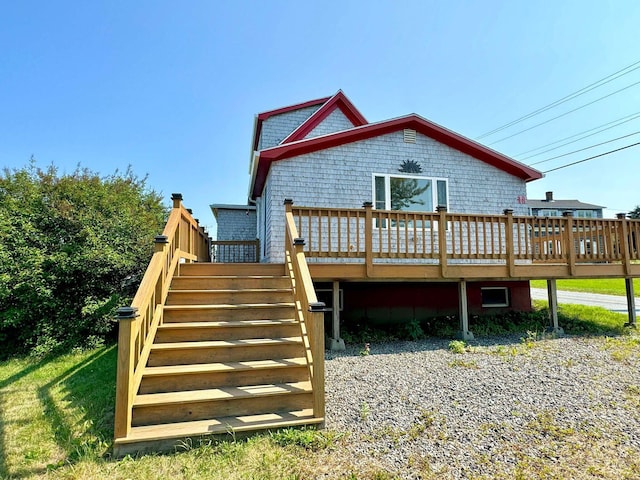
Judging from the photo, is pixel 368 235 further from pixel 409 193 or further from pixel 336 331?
pixel 409 193

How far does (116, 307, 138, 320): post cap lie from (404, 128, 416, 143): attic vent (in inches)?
284

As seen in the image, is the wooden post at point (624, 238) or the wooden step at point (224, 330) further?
the wooden post at point (624, 238)

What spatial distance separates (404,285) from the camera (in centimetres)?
801

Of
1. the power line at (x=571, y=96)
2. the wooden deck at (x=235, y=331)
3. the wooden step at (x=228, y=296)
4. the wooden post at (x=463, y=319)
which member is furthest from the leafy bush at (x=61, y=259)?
the power line at (x=571, y=96)

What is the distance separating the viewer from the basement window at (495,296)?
8883 millimetres

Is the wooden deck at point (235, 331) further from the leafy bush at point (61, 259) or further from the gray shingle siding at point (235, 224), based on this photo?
the gray shingle siding at point (235, 224)

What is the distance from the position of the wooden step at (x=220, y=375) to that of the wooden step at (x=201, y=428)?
413 millimetres

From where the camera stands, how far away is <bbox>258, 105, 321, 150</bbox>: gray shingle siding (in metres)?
11.8

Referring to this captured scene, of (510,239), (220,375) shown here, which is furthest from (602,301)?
(220,375)

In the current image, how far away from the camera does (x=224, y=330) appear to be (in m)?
4.23

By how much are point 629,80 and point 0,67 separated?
1058 inches

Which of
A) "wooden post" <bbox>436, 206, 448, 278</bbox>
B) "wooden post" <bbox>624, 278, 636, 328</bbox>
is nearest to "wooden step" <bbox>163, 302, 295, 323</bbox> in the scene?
"wooden post" <bbox>436, 206, 448, 278</bbox>

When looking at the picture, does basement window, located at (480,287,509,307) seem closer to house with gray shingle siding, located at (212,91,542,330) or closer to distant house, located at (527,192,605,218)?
house with gray shingle siding, located at (212,91,542,330)

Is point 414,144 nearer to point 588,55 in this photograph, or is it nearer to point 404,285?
point 404,285
